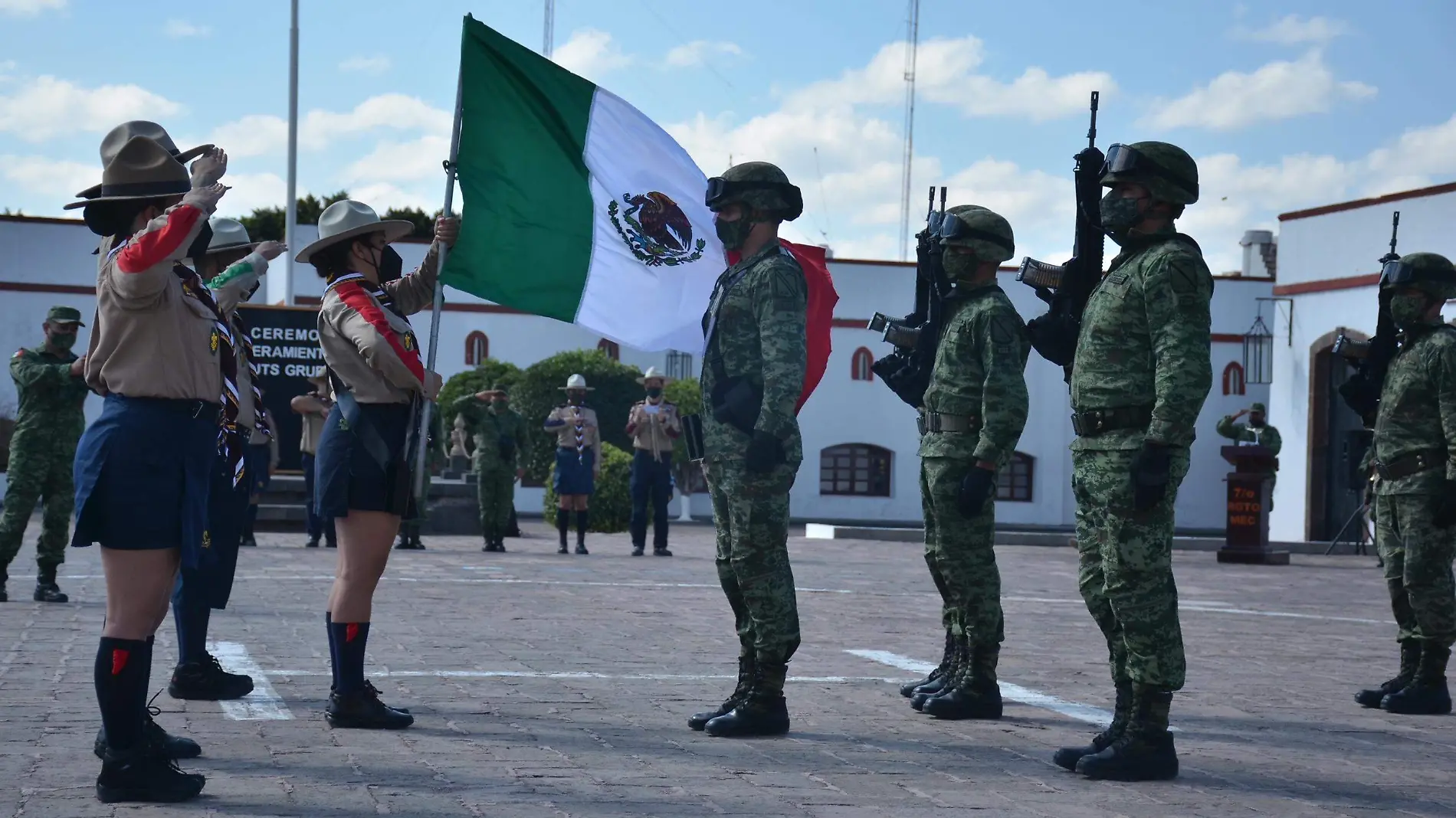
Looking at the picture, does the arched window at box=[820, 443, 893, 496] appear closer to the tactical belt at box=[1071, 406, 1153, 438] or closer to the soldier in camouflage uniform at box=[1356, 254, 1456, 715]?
the soldier in camouflage uniform at box=[1356, 254, 1456, 715]

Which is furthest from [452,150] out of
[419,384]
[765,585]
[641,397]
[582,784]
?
[641,397]

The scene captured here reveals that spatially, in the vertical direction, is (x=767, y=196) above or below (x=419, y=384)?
above

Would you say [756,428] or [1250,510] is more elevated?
[756,428]

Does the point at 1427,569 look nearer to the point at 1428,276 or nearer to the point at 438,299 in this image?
the point at 1428,276

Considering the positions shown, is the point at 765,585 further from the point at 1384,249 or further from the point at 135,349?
the point at 1384,249

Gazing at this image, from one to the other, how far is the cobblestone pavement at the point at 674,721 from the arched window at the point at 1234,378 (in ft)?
109

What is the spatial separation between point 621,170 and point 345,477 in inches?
91.8

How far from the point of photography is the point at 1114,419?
231 inches

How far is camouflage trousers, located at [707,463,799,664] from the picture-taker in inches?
259

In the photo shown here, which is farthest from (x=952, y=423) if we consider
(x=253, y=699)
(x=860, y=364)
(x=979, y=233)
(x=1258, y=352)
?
(x=860, y=364)

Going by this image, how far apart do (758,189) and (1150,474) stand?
207 cm

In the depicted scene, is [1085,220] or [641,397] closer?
[1085,220]

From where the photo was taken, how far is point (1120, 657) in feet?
19.8

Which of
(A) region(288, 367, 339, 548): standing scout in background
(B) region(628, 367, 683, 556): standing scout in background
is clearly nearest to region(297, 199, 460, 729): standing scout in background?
(B) region(628, 367, 683, 556): standing scout in background
